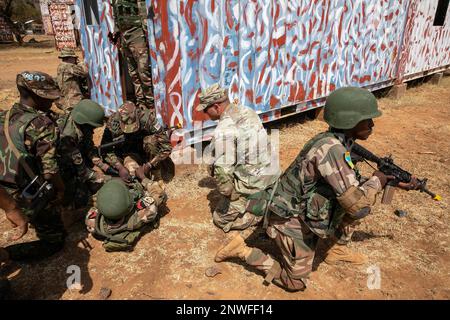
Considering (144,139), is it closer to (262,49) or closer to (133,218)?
(133,218)

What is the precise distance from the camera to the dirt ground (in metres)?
2.98

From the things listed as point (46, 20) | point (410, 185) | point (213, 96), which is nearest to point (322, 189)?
point (410, 185)

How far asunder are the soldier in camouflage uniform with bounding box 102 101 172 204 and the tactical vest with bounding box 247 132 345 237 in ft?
5.83

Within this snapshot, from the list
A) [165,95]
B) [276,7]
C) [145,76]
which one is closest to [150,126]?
[165,95]

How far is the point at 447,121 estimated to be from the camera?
25.7 ft

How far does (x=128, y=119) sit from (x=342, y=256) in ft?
9.82

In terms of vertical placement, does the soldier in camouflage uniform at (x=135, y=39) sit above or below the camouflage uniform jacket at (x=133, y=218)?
above

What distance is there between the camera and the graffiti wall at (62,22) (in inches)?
736

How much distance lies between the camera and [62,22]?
19.4 m

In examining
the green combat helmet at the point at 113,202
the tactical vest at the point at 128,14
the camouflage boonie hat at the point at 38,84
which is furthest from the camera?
the tactical vest at the point at 128,14

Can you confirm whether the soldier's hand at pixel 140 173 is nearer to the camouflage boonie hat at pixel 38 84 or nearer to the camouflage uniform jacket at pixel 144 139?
the camouflage uniform jacket at pixel 144 139

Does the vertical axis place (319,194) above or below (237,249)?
above

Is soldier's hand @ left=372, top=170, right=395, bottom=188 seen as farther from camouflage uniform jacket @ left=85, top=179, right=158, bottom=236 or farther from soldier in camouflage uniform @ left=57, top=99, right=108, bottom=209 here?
soldier in camouflage uniform @ left=57, top=99, right=108, bottom=209

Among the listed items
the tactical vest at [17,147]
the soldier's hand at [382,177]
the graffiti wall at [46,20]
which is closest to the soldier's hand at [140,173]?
the tactical vest at [17,147]
